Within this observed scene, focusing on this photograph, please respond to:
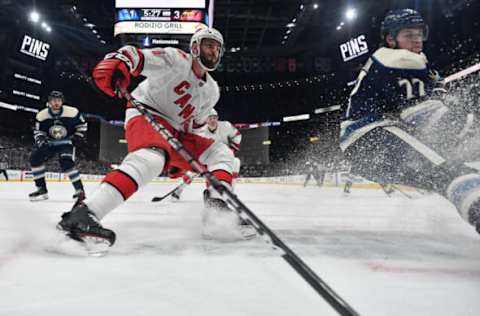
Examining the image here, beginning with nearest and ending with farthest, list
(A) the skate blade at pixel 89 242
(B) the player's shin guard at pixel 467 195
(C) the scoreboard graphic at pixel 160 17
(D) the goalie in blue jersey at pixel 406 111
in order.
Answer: (B) the player's shin guard at pixel 467 195 → (A) the skate blade at pixel 89 242 → (D) the goalie in blue jersey at pixel 406 111 → (C) the scoreboard graphic at pixel 160 17

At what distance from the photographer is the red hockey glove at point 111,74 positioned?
163 centimetres

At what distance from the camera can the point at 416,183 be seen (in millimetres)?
1643

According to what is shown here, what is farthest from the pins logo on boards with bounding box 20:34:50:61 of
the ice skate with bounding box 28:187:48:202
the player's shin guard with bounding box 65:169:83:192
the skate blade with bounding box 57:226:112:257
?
the skate blade with bounding box 57:226:112:257

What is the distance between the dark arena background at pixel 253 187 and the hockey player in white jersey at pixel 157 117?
21cm

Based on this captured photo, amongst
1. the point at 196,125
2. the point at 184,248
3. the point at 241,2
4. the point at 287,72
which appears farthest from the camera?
the point at 287,72

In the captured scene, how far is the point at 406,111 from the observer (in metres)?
1.68

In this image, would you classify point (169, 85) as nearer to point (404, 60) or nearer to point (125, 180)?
point (125, 180)

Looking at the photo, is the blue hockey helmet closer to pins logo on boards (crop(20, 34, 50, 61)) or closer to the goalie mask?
the goalie mask

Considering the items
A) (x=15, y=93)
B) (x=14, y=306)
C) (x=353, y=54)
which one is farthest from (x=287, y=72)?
(x=14, y=306)

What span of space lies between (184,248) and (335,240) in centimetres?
79

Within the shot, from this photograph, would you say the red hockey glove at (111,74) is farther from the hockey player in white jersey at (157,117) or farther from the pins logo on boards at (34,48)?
the pins logo on boards at (34,48)

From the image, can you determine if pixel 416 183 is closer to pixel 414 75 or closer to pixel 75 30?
pixel 414 75

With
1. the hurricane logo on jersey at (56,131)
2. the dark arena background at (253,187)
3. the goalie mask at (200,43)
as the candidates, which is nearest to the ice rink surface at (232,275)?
the dark arena background at (253,187)

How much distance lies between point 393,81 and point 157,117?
1200mm
